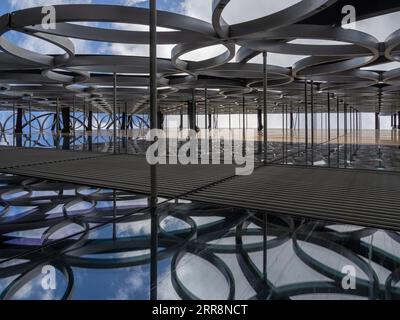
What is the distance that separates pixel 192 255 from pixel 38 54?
1413 cm

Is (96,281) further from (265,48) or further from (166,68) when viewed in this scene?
(166,68)

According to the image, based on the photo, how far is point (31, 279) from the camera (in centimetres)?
321

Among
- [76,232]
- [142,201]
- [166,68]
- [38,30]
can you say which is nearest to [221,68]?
[166,68]

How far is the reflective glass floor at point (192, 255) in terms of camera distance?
3.06 meters

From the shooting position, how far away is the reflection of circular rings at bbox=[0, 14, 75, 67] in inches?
387

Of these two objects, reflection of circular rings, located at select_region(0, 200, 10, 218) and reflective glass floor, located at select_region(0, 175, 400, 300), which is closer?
reflective glass floor, located at select_region(0, 175, 400, 300)

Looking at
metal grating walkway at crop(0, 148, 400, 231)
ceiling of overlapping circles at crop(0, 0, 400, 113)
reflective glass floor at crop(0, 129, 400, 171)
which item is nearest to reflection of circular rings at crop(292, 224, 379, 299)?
metal grating walkway at crop(0, 148, 400, 231)

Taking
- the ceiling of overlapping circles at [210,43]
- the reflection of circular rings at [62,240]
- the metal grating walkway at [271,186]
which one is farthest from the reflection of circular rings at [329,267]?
the ceiling of overlapping circles at [210,43]

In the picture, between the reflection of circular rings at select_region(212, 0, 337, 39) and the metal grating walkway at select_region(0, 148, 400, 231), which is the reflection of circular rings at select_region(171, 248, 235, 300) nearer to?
the metal grating walkway at select_region(0, 148, 400, 231)

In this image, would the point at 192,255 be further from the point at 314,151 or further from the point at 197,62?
the point at 314,151

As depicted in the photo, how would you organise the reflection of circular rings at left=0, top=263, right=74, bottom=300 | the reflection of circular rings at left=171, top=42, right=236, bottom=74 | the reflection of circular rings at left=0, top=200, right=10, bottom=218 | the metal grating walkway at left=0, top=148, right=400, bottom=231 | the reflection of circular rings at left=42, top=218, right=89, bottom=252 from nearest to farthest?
the reflection of circular rings at left=0, top=263, right=74, bottom=300
the reflection of circular rings at left=42, top=218, right=89, bottom=252
the metal grating walkway at left=0, top=148, right=400, bottom=231
the reflection of circular rings at left=0, top=200, right=10, bottom=218
the reflection of circular rings at left=171, top=42, right=236, bottom=74

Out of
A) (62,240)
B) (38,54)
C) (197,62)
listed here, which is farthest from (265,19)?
(38,54)

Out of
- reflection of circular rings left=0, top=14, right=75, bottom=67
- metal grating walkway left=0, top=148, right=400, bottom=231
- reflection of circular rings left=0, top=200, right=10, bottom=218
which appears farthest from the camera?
reflection of circular rings left=0, top=14, right=75, bottom=67

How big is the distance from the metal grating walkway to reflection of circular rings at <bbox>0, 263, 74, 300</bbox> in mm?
2910
